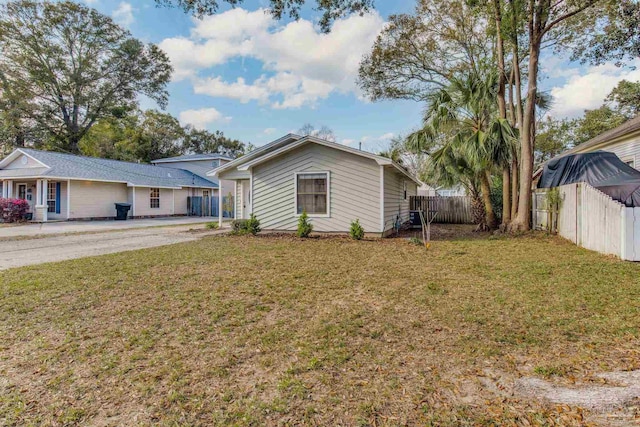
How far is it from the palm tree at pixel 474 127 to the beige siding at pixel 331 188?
3304mm

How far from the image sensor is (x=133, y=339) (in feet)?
10.7

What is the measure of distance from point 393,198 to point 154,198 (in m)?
17.5

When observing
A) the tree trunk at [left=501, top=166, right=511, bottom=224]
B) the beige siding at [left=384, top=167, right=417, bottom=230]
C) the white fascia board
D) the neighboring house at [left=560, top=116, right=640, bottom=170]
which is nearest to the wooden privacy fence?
the beige siding at [left=384, top=167, right=417, bottom=230]

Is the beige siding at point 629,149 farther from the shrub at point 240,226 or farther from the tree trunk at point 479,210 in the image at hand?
the shrub at point 240,226

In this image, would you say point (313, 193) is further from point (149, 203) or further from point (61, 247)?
point (149, 203)

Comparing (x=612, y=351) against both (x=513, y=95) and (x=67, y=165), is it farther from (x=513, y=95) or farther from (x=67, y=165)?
(x=67, y=165)

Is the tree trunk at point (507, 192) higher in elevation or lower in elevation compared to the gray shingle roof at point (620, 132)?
lower

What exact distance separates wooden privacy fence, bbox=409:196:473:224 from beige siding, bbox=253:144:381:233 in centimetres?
788

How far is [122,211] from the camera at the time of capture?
65.0 ft

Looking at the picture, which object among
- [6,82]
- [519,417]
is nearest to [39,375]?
[519,417]

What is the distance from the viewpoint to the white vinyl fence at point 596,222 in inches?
257

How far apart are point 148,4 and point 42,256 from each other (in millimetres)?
6288

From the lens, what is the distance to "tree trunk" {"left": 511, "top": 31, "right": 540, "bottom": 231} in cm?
1032

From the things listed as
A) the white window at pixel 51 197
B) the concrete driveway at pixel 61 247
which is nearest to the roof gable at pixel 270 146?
the concrete driveway at pixel 61 247
